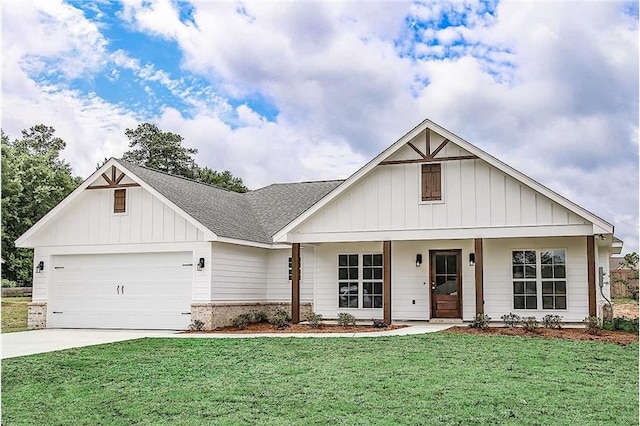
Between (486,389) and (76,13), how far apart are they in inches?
572

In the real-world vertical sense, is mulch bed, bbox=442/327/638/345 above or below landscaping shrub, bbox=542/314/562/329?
below

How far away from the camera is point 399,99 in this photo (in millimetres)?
21703

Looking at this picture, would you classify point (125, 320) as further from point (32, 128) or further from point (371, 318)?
point (32, 128)

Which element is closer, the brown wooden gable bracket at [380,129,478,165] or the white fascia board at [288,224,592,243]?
the white fascia board at [288,224,592,243]

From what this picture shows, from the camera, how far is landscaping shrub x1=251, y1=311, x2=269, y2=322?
20.6 metres

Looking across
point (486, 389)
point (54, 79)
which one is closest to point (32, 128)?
point (54, 79)

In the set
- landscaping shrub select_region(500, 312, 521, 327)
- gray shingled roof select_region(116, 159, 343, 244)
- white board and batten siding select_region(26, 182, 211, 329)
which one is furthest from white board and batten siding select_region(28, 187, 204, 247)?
landscaping shrub select_region(500, 312, 521, 327)

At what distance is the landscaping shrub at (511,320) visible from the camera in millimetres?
Result: 17672

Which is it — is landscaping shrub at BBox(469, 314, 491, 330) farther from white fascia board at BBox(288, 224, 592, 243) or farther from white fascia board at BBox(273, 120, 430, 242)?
white fascia board at BBox(273, 120, 430, 242)

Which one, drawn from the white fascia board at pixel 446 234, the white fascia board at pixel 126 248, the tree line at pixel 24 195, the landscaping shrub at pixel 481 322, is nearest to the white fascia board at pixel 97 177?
the white fascia board at pixel 126 248

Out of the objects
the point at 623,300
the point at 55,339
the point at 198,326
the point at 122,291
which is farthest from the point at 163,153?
the point at 55,339

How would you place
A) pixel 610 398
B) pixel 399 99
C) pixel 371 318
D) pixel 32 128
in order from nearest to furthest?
pixel 610 398, pixel 371 318, pixel 399 99, pixel 32 128

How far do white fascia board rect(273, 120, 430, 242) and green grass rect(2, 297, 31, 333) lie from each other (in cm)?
875

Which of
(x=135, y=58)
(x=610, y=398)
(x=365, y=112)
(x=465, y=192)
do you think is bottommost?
(x=610, y=398)
